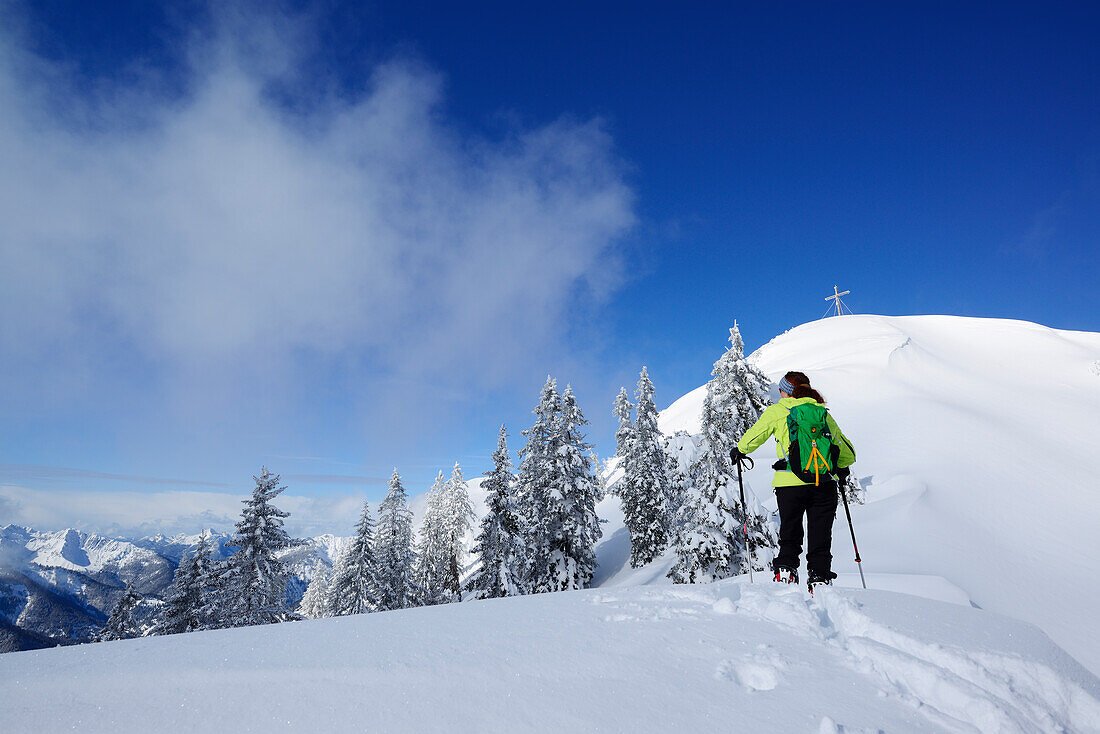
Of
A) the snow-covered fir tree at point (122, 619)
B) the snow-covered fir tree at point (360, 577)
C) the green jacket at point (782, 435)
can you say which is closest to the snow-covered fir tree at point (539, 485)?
the snow-covered fir tree at point (360, 577)

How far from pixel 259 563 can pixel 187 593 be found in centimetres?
619

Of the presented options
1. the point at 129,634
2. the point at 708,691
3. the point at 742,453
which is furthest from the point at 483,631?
the point at 129,634

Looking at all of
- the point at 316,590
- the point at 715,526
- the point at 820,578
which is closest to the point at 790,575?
the point at 820,578

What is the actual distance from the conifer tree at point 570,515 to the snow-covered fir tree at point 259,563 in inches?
498

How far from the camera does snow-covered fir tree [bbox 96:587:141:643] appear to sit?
25594 millimetres

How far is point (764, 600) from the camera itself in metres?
4.78

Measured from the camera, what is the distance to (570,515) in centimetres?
2338

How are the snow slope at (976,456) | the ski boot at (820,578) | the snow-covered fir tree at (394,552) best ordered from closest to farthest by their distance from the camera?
the ski boot at (820,578) → the snow slope at (976,456) → the snow-covered fir tree at (394,552)

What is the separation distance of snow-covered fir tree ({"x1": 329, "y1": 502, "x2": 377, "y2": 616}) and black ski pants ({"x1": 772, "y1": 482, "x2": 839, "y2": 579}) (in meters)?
28.6

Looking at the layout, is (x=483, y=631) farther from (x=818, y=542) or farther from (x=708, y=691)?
(x=818, y=542)

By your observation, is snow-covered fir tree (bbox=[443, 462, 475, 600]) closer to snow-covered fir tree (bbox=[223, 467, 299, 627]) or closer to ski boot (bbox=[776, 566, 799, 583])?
snow-covered fir tree (bbox=[223, 467, 299, 627])

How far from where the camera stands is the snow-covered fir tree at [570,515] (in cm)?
2277

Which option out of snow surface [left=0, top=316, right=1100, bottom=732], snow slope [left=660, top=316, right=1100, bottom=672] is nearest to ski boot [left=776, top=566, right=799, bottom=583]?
snow surface [left=0, top=316, right=1100, bottom=732]

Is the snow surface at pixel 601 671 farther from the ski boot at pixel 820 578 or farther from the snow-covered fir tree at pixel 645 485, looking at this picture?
the snow-covered fir tree at pixel 645 485
